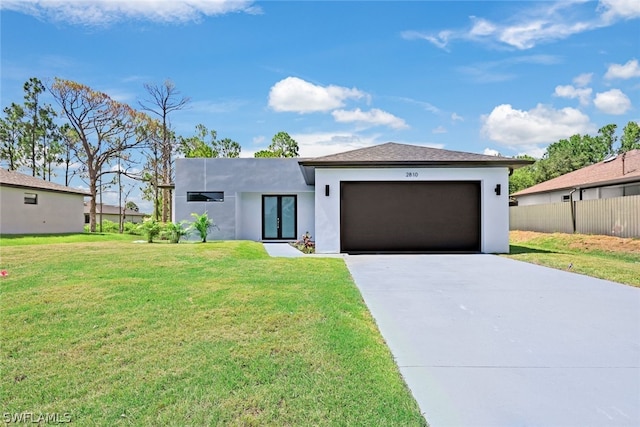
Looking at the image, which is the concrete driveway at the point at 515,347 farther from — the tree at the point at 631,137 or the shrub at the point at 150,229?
the tree at the point at 631,137

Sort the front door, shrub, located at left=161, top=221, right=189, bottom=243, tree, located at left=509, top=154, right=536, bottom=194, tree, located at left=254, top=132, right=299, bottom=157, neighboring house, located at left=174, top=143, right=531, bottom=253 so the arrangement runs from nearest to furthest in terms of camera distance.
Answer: neighboring house, located at left=174, top=143, right=531, bottom=253
shrub, located at left=161, top=221, right=189, bottom=243
the front door
tree, located at left=509, top=154, right=536, bottom=194
tree, located at left=254, top=132, right=299, bottom=157

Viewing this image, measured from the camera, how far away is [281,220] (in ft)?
61.5

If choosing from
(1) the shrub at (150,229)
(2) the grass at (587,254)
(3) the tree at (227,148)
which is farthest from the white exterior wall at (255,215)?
(3) the tree at (227,148)

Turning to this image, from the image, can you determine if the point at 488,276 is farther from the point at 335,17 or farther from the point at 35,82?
the point at 35,82

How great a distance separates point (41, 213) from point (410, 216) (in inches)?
792

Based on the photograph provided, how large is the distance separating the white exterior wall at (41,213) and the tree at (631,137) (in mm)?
47664

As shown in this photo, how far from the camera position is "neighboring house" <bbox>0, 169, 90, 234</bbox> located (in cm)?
1972

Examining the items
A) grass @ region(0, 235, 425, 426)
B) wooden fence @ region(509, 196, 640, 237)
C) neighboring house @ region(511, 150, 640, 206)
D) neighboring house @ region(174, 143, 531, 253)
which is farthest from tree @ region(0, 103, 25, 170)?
neighboring house @ region(511, 150, 640, 206)

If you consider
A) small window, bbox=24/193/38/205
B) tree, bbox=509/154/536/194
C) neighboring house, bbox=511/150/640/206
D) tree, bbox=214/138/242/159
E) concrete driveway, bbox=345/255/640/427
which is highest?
tree, bbox=214/138/242/159

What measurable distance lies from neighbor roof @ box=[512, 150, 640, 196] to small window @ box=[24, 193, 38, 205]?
2822 centimetres

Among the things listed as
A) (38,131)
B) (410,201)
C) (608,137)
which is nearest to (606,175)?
(410,201)

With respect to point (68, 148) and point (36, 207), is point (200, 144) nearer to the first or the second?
point (68, 148)

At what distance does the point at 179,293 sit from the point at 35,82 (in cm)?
3433

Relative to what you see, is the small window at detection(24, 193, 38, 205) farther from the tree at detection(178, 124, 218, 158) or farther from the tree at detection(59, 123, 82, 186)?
the tree at detection(178, 124, 218, 158)
